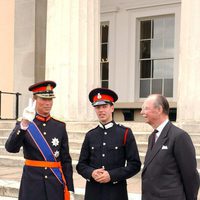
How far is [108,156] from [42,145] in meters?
0.61

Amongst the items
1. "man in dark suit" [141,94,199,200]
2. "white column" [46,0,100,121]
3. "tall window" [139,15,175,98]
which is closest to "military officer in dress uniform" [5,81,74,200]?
"man in dark suit" [141,94,199,200]

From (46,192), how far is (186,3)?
5846mm

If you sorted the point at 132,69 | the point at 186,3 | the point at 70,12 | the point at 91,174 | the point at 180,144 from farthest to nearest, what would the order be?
the point at 132,69 → the point at 70,12 → the point at 186,3 → the point at 91,174 → the point at 180,144

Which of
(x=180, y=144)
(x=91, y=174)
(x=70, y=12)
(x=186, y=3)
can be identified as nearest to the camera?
(x=180, y=144)

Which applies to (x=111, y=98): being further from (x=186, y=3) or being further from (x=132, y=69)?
(x=132, y=69)

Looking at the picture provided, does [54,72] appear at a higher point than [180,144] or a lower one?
higher

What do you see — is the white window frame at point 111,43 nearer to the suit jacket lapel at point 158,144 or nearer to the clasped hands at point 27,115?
the clasped hands at point 27,115

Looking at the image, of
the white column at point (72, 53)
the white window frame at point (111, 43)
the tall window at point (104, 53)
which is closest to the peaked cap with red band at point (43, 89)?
the white column at point (72, 53)

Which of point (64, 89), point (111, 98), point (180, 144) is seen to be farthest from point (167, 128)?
point (64, 89)

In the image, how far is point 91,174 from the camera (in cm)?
383

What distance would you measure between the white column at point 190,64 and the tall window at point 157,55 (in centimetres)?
514

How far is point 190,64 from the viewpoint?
27.7 feet

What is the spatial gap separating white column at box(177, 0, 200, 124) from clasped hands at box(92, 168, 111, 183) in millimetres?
4962

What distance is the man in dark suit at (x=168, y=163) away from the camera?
322cm
